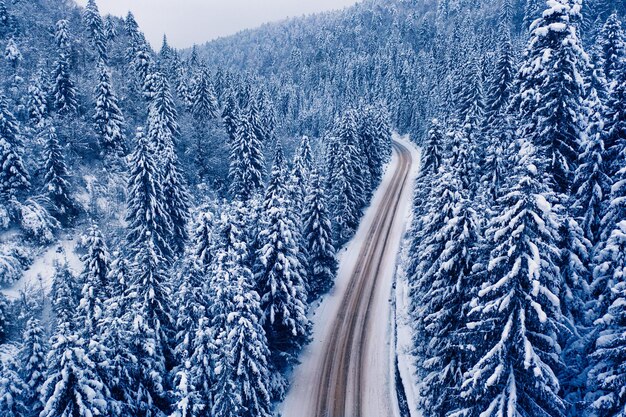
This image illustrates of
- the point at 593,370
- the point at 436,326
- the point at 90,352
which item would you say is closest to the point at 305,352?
the point at 436,326

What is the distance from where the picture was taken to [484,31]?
132 m

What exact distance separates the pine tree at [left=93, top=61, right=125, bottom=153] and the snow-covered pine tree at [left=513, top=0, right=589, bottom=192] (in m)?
51.9

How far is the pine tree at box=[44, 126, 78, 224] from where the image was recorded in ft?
147

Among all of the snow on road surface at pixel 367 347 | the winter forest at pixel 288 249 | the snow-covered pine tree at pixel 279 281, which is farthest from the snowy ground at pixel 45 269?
the snow on road surface at pixel 367 347

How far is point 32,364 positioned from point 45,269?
22150mm

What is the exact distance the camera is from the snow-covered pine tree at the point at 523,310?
49.2 ft

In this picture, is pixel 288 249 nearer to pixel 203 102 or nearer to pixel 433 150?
pixel 433 150

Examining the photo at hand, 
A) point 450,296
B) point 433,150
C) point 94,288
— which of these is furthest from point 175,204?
point 450,296

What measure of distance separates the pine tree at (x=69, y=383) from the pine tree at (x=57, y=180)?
105 ft

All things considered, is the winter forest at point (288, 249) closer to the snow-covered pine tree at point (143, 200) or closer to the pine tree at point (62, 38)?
the snow-covered pine tree at point (143, 200)

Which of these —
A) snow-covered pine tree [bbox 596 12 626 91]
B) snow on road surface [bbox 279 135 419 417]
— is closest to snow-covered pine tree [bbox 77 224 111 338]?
snow on road surface [bbox 279 135 419 417]

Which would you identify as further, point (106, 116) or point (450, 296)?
point (106, 116)

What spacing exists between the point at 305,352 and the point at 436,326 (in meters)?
15.8

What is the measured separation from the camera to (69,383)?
64.4ft
